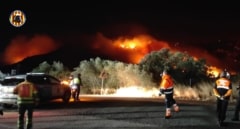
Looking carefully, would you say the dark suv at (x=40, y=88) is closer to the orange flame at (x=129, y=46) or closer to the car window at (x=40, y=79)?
the car window at (x=40, y=79)

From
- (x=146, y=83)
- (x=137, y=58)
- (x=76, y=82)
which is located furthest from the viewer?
(x=137, y=58)

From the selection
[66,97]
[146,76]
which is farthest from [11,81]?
[146,76]

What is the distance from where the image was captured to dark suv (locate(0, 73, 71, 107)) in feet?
77.2

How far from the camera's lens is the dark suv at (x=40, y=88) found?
23.5 m

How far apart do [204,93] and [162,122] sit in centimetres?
1798

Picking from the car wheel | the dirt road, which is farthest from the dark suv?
the dirt road

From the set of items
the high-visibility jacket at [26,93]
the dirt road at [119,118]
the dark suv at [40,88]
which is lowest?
the dirt road at [119,118]

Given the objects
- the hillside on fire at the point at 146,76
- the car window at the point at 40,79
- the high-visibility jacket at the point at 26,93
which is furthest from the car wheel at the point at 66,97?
the high-visibility jacket at the point at 26,93

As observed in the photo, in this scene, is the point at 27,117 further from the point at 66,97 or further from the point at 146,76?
the point at 146,76

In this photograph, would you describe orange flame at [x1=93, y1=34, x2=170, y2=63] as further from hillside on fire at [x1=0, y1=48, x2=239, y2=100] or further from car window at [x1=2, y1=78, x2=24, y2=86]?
car window at [x1=2, y1=78, x2=24, y2=86]

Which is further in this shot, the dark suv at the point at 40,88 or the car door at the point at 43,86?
the car door at the point at 43,86

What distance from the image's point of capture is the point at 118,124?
1689 cm

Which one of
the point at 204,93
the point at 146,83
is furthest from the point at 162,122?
the point at 146,83

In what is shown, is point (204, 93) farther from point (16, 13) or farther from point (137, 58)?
point (137, 58)
